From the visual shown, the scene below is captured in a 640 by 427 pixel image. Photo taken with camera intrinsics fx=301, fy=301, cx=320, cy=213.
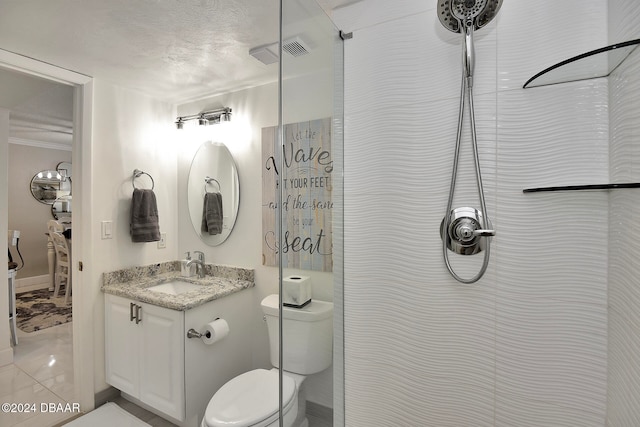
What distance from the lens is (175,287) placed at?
2.24 meters

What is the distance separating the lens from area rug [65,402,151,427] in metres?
1.84

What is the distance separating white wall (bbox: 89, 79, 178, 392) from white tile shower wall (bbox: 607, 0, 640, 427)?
259 cm

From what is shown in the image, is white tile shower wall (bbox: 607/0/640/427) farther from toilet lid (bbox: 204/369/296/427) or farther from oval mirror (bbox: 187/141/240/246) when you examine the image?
oval mirror (bbox: 187/141/240/246)

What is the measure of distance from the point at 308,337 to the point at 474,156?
2.97ft

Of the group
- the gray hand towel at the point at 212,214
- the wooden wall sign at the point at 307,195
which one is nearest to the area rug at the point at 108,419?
the gray hand towel at the point at 212,214

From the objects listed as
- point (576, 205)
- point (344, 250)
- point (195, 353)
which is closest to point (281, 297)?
point (344, 250)

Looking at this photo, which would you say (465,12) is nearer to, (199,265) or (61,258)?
(199,265)

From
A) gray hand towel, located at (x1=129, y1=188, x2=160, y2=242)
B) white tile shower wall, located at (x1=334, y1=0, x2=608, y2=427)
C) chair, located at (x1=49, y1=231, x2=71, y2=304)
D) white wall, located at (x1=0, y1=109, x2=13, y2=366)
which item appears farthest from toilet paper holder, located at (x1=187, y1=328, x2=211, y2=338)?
chair, located at (x1=49, y1=231, x2=71, y2=304)

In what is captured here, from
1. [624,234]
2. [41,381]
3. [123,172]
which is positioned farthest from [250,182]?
[41,381]

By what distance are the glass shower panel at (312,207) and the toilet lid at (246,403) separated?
12.1 inches

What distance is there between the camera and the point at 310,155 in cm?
107

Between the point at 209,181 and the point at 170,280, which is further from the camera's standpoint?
the point at 209,181

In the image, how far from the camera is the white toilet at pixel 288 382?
1.06 meters

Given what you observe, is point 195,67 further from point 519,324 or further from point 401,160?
point 519,324
